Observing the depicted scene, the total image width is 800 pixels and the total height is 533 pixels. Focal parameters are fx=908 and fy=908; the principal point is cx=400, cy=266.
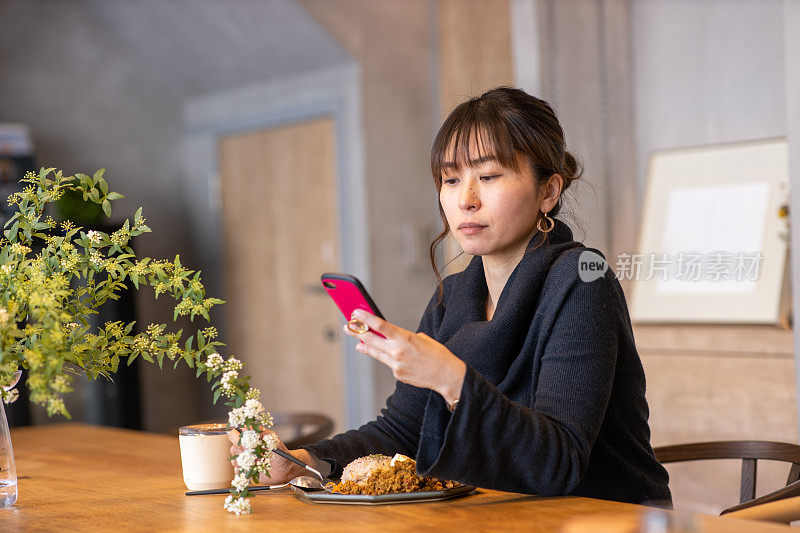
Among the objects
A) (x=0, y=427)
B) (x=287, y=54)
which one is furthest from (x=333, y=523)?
(x=287, y=54)

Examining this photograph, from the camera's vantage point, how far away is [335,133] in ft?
16.1

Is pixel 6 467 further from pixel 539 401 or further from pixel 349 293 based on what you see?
pixel 539 401

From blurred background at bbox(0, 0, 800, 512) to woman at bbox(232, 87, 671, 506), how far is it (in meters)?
2.29

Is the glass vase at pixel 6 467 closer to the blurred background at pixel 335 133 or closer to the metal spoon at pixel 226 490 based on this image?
the metal spoon at pixel 226 490

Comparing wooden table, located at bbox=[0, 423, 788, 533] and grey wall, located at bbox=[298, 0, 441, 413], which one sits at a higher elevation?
grey wall, located at bbox=[298, 0, 441, 413]

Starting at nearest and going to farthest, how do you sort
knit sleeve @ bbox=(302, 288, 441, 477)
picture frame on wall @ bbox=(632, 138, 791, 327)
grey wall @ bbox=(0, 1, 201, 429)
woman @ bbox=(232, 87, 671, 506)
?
1. woman @ bbox=(232, 87, 671, 506)
2. knit sleeve @ bbox=(302, 288, 441, 477)
3. picture frame on wall @ bbox=(632, 138, 791, 327)
4. grey wall @ bbox=(0, 1, 201, 429)

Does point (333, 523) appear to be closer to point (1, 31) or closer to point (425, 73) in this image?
point (425, 73)

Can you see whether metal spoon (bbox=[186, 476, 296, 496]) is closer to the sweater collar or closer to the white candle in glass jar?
the white candle in glass jar

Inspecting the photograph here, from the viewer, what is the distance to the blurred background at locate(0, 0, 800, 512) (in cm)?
403

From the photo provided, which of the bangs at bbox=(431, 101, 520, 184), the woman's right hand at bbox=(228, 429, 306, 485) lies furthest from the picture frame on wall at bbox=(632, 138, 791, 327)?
the woman's right hand at bbox=(228, 429, 306, 485)

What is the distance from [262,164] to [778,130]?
9.16 ft

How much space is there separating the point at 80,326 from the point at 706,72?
3.45 m

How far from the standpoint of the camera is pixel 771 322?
12.0 feet

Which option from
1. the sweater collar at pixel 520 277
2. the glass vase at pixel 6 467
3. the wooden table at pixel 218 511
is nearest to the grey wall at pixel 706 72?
the sweater collar at pixel 520 277
